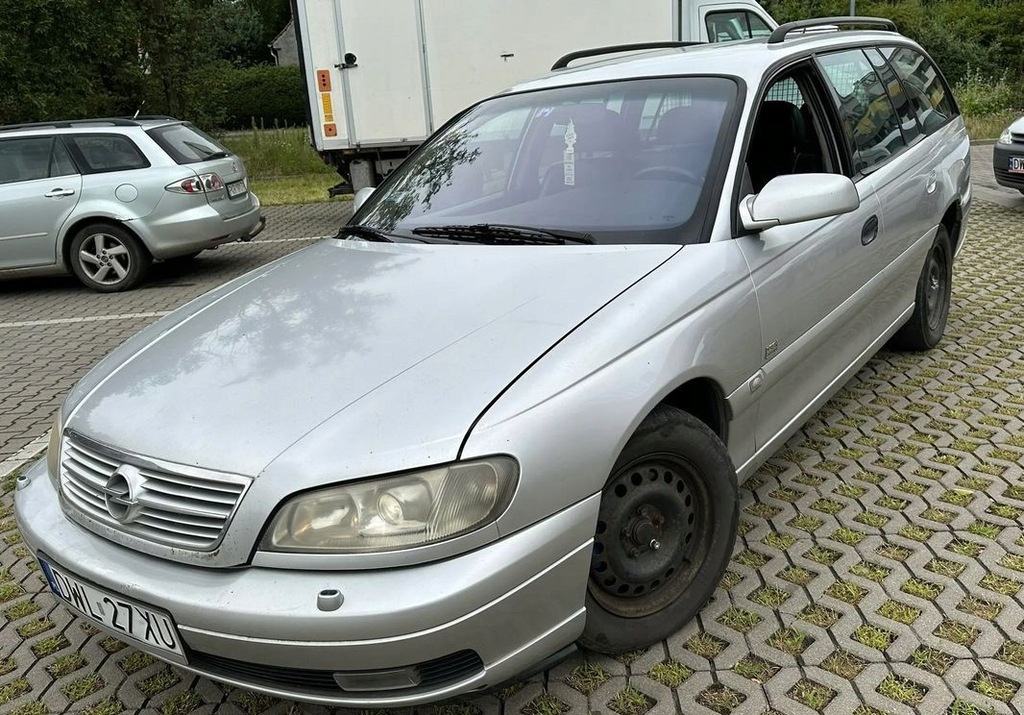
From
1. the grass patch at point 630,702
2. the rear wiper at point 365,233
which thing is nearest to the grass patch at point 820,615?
the grass patch at point 630,702

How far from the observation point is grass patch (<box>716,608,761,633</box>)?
2.68m

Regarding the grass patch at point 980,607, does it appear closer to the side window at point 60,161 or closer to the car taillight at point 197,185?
the car taillight at point 197,185

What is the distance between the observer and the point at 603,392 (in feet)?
7.14

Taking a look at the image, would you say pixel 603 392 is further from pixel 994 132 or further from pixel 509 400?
pixel 994 132

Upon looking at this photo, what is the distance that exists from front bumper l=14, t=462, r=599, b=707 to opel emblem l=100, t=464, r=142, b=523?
0.11 meters

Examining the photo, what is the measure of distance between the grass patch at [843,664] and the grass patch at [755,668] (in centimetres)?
15

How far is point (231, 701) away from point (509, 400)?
4.35 ft

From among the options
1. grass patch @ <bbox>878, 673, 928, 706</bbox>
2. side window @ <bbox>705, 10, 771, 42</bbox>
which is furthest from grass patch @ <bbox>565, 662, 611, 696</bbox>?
side window @ <bbox>705, 10, 771, 42</bbox>

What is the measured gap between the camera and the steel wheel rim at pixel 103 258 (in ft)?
27.6

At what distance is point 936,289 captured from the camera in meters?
4.86

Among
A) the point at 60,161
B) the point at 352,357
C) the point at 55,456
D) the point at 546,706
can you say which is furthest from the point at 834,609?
the point at 60,161

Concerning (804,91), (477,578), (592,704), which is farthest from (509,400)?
(804,91)

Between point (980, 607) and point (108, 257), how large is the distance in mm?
8086

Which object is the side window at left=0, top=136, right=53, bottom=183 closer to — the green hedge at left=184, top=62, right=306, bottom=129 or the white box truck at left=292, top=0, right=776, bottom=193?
the white box truck at left=292, top=0, right=776, bottom=193
